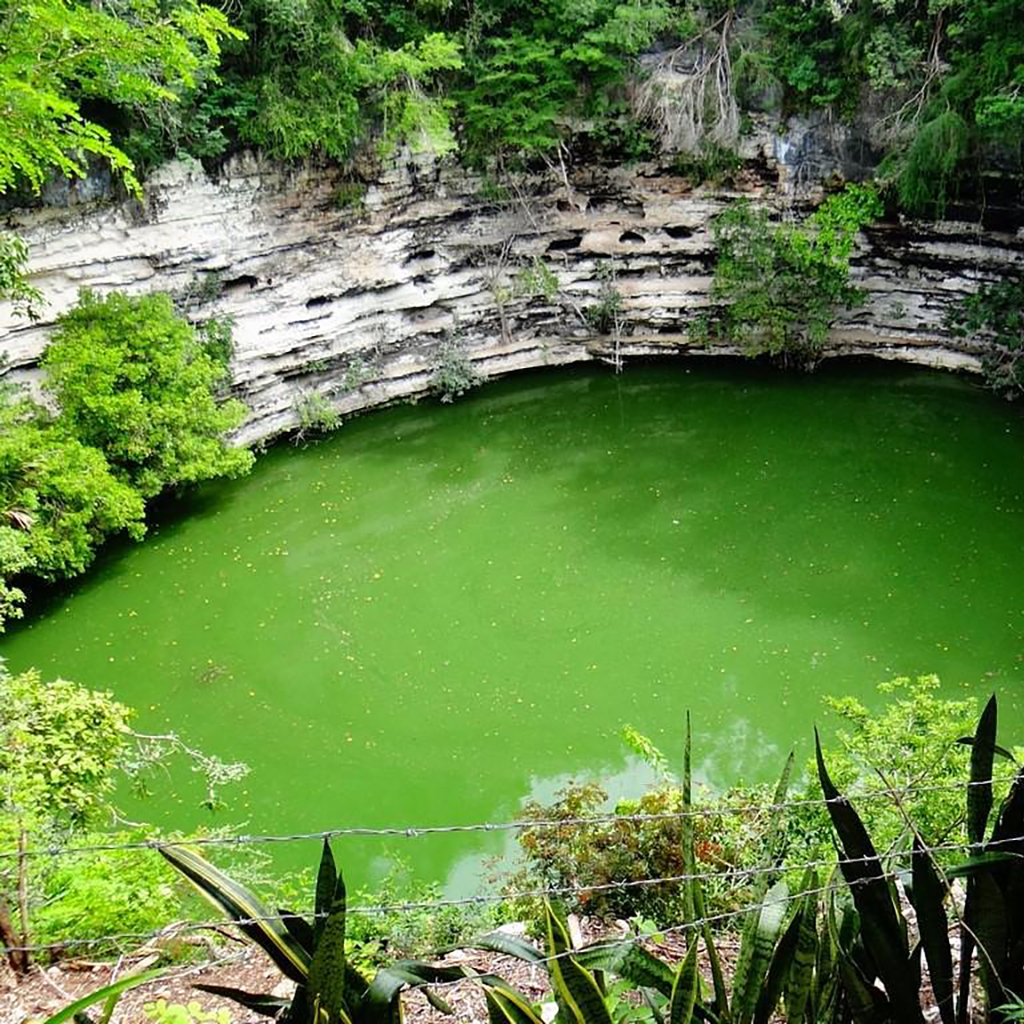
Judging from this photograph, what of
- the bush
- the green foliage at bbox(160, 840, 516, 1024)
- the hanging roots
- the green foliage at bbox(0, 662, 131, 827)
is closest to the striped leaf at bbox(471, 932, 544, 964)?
the green foliage at bbox(160, 840, 516, 1024)

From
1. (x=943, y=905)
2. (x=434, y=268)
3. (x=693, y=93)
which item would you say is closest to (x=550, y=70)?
(x=693, y=93)

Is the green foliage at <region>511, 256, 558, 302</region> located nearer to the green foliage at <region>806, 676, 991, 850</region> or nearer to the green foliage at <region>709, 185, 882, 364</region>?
the green foliage at <region>709, 185, 882, 364</region>

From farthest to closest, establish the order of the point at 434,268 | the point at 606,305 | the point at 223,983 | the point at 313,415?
the point at 606,305 → the point at 434,268 → the point at 313,415 → the point at 223,983

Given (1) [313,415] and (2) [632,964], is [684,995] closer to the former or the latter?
(2) [632,964]

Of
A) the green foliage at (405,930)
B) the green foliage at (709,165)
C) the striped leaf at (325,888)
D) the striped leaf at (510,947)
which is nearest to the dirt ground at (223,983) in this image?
the green foliage at (405,930)

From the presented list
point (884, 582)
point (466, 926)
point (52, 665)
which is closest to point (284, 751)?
point (52, 665)

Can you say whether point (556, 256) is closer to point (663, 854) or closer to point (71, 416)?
point (71, 416)

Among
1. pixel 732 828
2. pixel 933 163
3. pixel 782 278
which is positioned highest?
pixel 933 163
